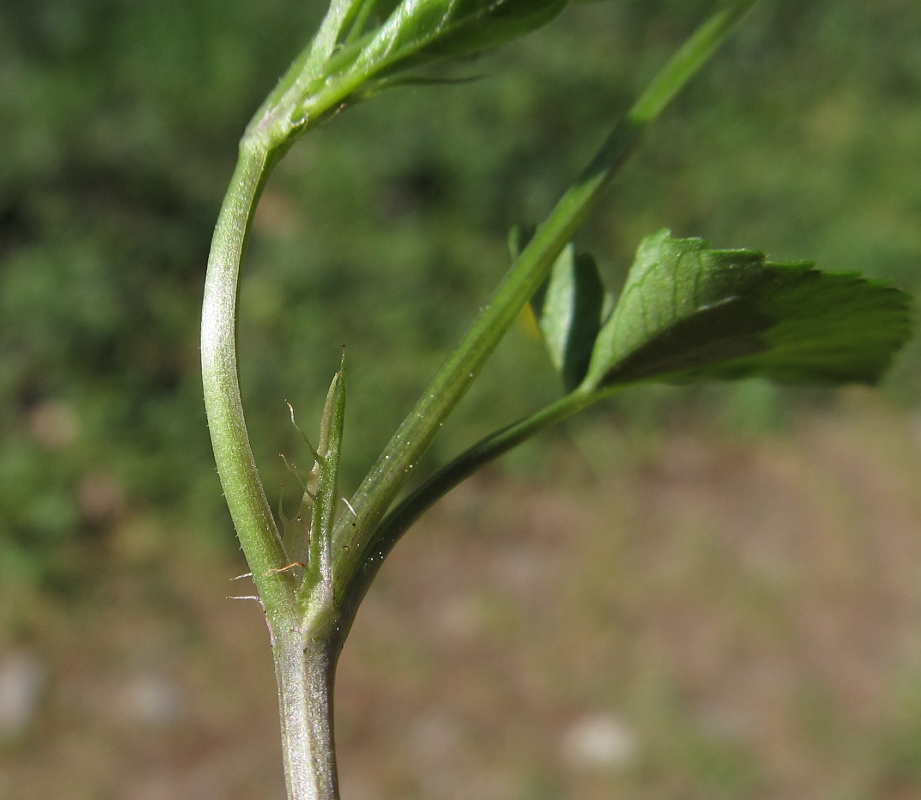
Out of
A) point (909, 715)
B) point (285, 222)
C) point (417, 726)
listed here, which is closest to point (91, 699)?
point (417, 726)

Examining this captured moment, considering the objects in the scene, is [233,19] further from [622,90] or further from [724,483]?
[724,483]

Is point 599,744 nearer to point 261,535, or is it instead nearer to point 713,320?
point 713,320

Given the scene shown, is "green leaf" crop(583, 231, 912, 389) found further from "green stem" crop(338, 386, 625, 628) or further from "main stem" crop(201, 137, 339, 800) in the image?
"main stem" crop(201, 137, 339, 800)

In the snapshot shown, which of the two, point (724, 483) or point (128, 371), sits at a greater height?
point (128, 371)

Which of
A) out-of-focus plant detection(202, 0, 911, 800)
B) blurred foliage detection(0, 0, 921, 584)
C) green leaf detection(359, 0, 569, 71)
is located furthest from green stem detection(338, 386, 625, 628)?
blurred foliage detection(0, 0, 921, 584)

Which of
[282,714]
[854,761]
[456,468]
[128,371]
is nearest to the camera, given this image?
[282,714]

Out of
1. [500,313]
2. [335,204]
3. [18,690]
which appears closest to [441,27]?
[500,313]

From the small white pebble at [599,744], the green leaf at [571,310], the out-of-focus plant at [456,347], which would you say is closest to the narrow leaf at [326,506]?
the out-of-focus plant at [456,347]
